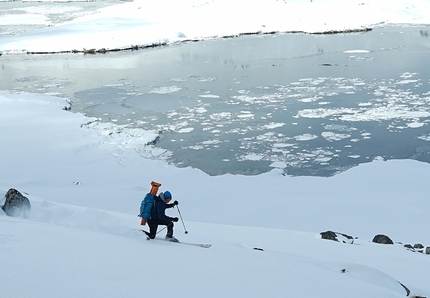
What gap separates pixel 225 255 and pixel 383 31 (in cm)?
3378

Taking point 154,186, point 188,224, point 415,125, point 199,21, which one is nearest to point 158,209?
point 154,186

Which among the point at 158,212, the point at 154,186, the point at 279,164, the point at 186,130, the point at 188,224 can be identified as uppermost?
the point at 154,186

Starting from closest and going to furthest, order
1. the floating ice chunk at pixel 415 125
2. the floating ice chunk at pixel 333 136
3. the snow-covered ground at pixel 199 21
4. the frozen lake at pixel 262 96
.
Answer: the frozen lake at pixel 262 96 < the floating ice chunk at pixel 333 136 < the floating ice chunk at pixel 415 125 < the snow-covered ground at pixel 199 21

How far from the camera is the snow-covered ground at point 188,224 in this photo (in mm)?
4793

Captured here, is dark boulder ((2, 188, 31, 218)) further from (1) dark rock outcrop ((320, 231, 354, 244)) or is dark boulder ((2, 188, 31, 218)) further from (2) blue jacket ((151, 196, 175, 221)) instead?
(1) dark rock outcrop ((320, 231, 354, 244))

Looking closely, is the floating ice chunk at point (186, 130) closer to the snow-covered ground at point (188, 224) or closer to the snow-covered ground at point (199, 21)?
the snow-covered ground at point (188, 224)

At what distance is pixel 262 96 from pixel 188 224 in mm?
12271

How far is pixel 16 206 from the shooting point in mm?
7602

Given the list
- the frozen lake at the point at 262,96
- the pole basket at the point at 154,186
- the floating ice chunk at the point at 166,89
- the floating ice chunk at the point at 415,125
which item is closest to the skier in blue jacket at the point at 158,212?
the pole basket at the point at 154,186

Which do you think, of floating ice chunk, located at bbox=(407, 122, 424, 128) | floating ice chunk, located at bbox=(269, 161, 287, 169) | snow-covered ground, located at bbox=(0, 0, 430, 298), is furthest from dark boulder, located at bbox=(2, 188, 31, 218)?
floating ice chunk, located at bbox=(407, 122, 424, 128)

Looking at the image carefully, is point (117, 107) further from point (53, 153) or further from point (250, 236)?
point (250, 236)

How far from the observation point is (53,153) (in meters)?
14.9

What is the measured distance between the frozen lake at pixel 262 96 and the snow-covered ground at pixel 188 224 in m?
1.24

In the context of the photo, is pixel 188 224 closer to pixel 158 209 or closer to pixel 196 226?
pixel 196 226
